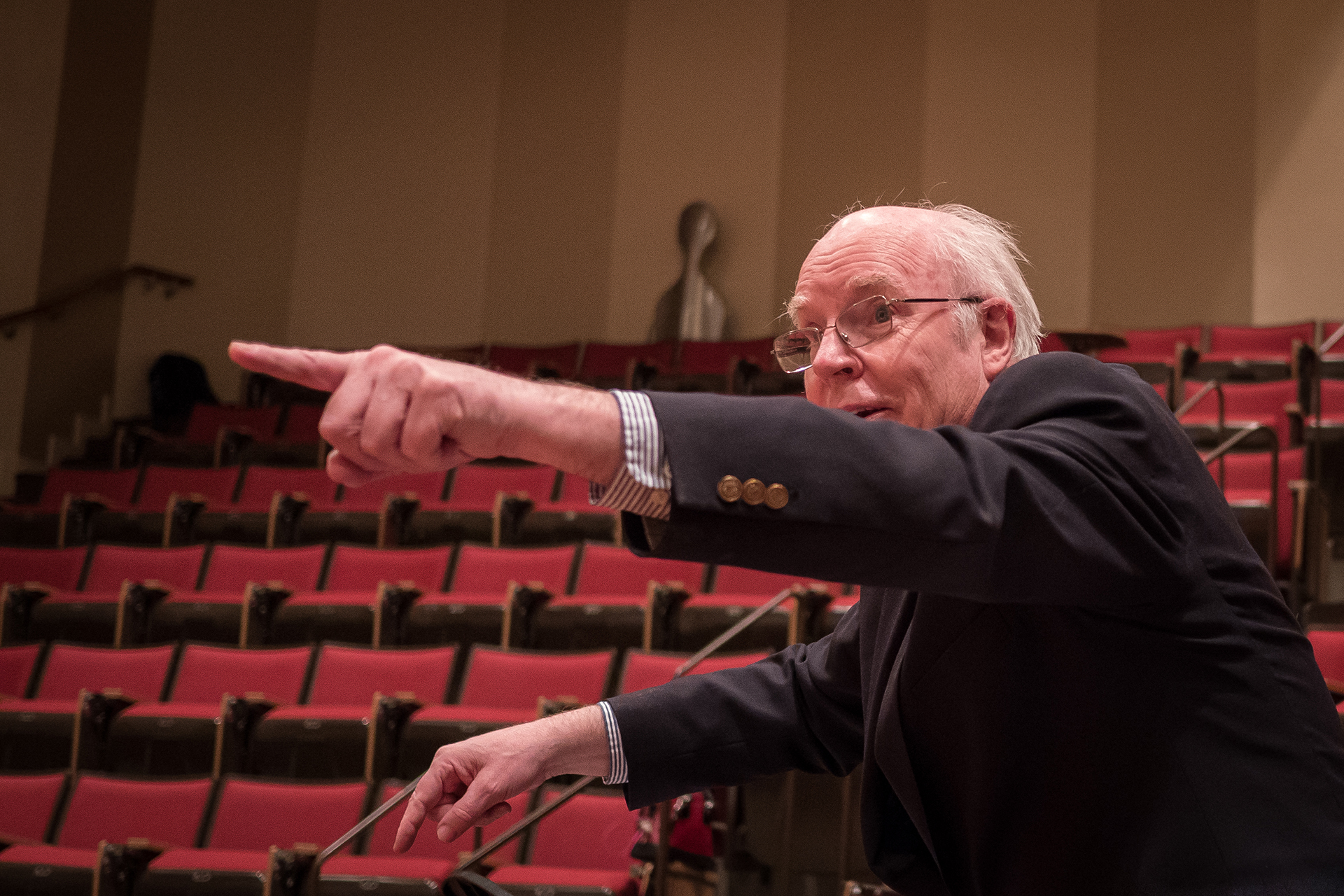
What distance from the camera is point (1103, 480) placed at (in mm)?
618

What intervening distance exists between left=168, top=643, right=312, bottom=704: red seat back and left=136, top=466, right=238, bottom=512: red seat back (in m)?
1.45

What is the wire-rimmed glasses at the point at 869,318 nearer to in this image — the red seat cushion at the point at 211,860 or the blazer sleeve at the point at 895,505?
the blazer sleeve at the point at 895,505

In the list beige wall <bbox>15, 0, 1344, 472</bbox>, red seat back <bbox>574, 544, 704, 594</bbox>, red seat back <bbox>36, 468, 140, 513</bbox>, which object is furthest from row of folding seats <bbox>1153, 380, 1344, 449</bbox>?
red seat back <bbox>36, 468, 140, 513</bbox>

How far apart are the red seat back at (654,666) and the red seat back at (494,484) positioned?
1.58 metres

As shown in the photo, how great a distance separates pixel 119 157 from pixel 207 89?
0.58m

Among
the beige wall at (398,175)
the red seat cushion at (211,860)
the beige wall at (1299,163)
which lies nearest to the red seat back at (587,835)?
the red seat cushion at (211,860)

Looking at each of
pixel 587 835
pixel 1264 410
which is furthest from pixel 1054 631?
pixel 1264 410

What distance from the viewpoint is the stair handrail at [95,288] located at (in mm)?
5645

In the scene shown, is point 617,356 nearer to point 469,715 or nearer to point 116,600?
point 116,600

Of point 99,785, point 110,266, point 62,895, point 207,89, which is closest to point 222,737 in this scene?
point 99,785

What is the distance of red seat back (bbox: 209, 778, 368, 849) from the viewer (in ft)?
8.27

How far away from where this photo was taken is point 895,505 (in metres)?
0.54

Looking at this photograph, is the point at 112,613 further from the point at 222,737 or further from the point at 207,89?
the point at 207,89

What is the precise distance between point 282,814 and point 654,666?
2.72ft
